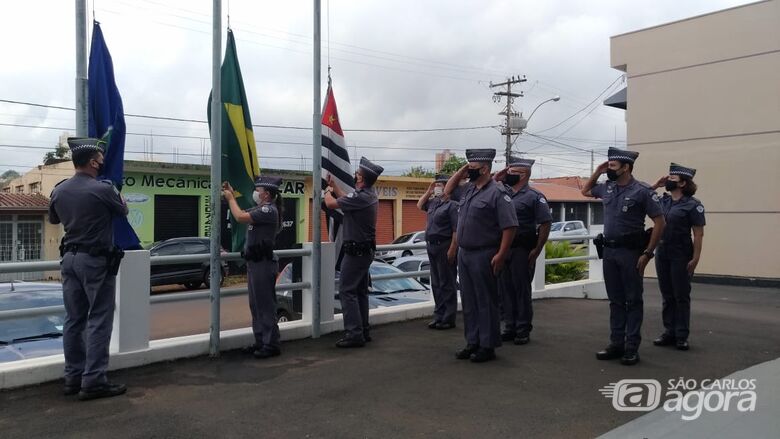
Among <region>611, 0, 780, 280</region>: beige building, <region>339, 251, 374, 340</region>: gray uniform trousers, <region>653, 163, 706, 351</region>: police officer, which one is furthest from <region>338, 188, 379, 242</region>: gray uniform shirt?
<region>611, 0, 780, 280</region>: beige building

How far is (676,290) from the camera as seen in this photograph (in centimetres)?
676

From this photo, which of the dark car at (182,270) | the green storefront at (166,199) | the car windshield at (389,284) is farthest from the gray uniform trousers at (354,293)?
the green storefront at (166,199)

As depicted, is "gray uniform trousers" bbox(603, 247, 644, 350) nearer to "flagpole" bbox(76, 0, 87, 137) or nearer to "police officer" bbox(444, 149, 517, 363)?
"police officer" bbox(444, 149, 517, 363)

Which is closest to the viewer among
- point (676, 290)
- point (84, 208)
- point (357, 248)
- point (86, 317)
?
point (84, 208)

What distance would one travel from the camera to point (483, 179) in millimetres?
5891

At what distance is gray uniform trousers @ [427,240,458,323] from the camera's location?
298 inches

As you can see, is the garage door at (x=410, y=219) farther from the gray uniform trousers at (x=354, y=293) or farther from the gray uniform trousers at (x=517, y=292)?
the gray uniform trousers at (x=354, y=293)

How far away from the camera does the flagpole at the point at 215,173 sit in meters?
5.89

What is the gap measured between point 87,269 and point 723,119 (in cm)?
1487

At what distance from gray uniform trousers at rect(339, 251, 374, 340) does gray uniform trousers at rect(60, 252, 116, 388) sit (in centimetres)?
241

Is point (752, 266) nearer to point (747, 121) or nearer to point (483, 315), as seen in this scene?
point (747, 121)

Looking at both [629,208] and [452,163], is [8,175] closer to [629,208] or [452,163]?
[452,163]

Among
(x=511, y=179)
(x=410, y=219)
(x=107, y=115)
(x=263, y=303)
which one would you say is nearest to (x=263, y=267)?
(x=263, y=303)

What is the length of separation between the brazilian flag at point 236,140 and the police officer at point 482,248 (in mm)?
2177
